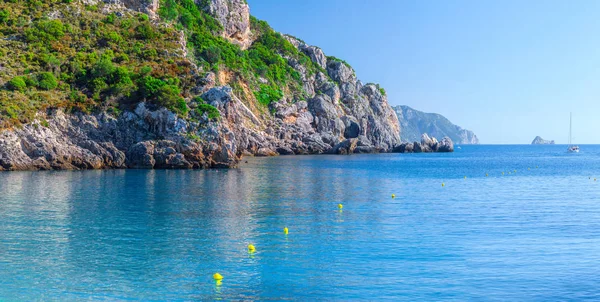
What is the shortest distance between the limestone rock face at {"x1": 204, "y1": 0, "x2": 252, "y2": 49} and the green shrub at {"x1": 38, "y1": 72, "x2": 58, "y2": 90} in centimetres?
6220

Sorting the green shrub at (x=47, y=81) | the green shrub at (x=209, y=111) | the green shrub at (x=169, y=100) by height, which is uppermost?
the green shrub at (x=47, y=81)

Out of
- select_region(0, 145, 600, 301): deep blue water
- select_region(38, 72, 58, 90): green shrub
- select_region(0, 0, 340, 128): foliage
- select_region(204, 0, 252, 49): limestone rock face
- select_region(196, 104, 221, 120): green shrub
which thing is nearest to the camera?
select_region(0, 145, 600, 301): deep blue water

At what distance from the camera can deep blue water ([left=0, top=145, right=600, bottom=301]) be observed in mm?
16547

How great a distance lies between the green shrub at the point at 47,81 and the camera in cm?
6681

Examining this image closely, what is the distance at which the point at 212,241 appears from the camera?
76.0 ft

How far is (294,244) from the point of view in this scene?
22719mm

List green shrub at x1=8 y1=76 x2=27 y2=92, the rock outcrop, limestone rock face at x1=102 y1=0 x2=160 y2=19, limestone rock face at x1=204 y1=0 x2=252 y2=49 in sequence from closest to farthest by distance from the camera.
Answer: green shrub at x1=8 y1=76 x2=27 y2=92 → limestone rock face at x1=102 y1=0 x2=160 y2=19 → limestone rock face at x1=204 y1=0 x2=252 y2=49 → the rock outcrop

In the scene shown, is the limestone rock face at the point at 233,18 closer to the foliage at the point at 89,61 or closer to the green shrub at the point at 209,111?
the foliage at the point at 89,61

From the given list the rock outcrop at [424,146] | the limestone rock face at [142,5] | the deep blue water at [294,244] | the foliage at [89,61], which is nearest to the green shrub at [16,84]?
the foliage at [89,61]

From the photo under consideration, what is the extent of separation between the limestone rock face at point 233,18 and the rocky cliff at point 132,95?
10.2ft

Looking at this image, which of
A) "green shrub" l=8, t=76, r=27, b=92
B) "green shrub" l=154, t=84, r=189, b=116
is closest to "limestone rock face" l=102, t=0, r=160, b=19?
"green shrub" l=154, t=84, r=189, b=116

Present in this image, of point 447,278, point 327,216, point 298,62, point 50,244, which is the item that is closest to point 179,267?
point 50,244

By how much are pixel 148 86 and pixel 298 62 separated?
7762cm

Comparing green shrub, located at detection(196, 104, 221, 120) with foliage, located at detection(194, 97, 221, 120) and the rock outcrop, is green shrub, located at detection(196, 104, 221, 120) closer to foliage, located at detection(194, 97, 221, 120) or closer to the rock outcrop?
foliage, located at detection(194, 97, 221, 120)
